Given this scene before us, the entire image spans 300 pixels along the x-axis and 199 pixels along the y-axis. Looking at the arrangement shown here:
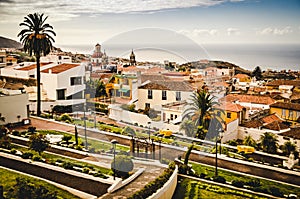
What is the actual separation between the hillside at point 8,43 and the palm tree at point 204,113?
2103mm

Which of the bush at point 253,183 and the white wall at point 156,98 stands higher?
the white wall at point 156,98

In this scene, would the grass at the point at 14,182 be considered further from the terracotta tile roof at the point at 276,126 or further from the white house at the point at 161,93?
the terracotta tile roof at the point at 276,126

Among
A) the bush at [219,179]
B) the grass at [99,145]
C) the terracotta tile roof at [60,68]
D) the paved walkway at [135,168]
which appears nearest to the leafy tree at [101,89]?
the terracotta tile roof at [60,68]

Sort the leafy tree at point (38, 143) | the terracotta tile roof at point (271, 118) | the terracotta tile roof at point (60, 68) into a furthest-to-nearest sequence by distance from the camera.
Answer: the terracotta tile roof at point (60, 68) < the leafy tree at point (38, 143) < the terracotta tile roof at point (271, 118)

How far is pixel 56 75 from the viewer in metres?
4.46

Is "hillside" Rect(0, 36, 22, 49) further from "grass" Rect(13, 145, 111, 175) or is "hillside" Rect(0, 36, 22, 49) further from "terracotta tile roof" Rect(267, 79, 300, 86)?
"terracotta tile roof" Rect(267, 79, 300, 86)

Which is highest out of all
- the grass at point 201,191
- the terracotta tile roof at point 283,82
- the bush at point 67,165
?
the terracotta tile roof at point 283,82

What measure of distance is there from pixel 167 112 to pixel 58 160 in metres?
1.31

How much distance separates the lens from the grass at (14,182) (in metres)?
3.80

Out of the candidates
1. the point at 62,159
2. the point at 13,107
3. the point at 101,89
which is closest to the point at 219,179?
the point at 101,89

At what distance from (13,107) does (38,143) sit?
1.75 feet

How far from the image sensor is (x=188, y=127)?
163 inches

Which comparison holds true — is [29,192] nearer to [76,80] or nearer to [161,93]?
[76,80]

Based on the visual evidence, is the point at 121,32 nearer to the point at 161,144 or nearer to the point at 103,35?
the point at 103,35
